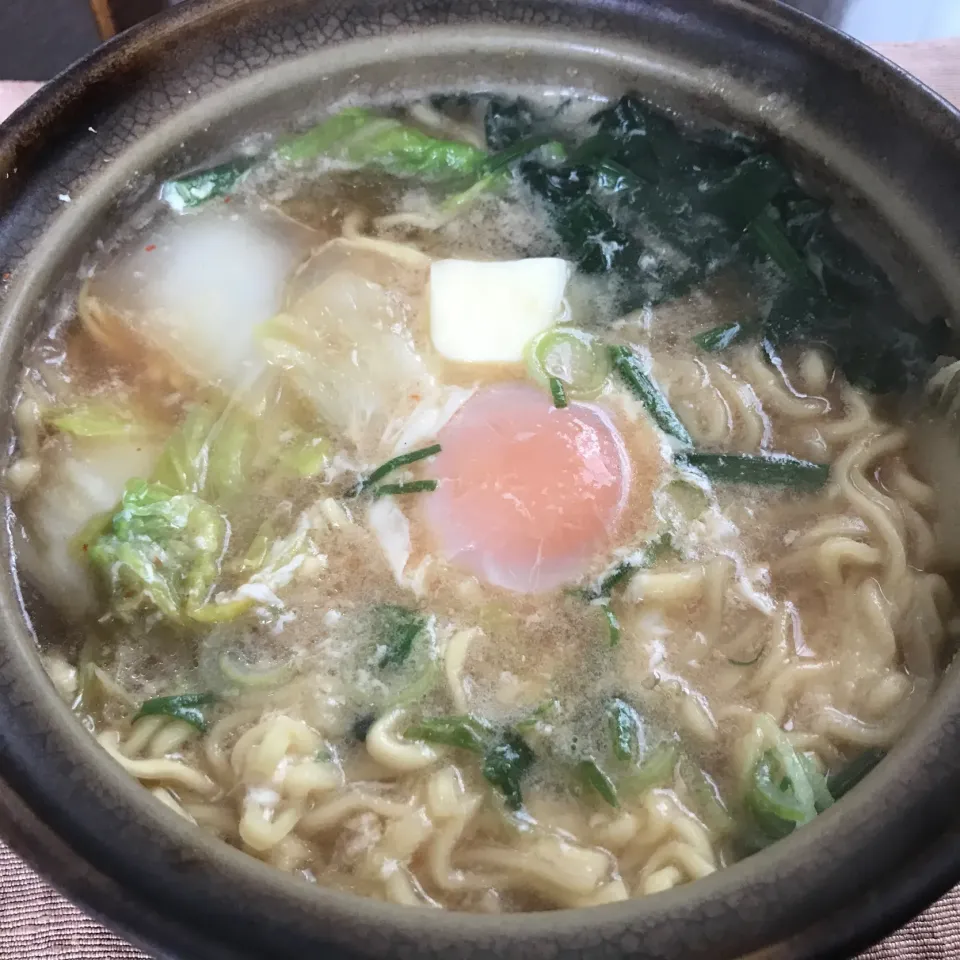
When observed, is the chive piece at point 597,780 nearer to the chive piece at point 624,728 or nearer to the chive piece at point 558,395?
the chive piece at point 624,728

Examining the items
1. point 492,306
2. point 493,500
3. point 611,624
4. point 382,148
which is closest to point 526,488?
point 493,500

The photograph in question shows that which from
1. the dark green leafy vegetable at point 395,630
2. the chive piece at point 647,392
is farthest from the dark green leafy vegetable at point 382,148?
the dark green leafy vegetable at point 395,630

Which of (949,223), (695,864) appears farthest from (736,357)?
(695,864)

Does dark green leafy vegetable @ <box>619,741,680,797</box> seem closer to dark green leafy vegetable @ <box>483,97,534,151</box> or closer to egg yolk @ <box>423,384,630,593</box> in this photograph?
egg yolk @ <box>423,384,630,593</box>

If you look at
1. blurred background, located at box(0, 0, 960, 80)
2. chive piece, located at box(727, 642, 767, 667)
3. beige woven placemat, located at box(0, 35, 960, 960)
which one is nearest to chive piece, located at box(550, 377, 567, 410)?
chive piece, located at box(727, 642, 767, 667)

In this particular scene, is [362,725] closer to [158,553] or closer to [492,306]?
[158,553]
